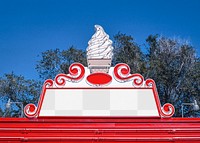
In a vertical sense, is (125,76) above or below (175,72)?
below

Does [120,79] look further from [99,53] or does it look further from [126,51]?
[126,51]

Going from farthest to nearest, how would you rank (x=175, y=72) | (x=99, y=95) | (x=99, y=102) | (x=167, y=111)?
(x=175, y=72) → (x=99, y=95) → (x=99, y=102) → (x=167, y=111)

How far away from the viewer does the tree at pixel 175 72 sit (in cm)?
2595

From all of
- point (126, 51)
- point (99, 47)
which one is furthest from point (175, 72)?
point (99, 47)

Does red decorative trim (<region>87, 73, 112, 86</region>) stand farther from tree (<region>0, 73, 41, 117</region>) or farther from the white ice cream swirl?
tree (<region>0, 73, 41, 117</region>)

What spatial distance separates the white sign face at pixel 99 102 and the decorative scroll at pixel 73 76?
0.29 meters

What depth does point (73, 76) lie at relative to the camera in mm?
10281

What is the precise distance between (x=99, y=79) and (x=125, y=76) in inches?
30.4

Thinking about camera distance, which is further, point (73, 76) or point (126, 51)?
point (126, 51)

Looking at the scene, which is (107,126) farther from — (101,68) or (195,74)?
(195,74)

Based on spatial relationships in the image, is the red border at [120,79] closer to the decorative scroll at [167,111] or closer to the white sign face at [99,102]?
the decorative scroll at [167,111]

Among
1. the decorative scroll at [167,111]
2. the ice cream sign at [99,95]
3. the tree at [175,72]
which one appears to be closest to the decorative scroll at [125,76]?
the ice cream sign at [99,95]

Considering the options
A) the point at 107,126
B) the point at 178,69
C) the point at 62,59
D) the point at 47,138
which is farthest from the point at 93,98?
the point at 62,59

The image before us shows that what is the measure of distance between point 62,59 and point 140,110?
19.7m
